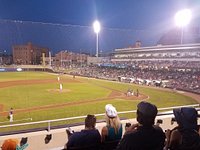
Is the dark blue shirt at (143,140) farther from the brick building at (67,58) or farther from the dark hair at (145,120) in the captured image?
the brick building at (67,58)

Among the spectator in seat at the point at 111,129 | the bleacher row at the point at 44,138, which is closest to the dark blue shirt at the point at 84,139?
the spectator in seat at the point at 111,129

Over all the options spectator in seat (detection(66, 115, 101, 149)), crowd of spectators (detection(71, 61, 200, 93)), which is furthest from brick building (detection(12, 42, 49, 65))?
spectator in seat (detection(66, 115, 101, 149))

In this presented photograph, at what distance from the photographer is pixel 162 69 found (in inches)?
1166

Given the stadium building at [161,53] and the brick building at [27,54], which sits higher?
the stadium building at [161,53]

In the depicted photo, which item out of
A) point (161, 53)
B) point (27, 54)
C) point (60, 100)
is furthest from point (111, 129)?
point (161, 53)

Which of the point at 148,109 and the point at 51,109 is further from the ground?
the point at 148,109

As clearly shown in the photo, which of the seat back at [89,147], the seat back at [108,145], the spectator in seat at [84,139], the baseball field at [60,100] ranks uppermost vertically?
the spectator in seat at [84,139]

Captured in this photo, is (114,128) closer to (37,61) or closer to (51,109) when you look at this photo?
(37,61)

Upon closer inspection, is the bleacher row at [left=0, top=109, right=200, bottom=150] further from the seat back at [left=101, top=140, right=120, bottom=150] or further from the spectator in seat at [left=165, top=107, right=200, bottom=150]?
the spectator in seat at [left=165, top=107, right=200, bottom=150]

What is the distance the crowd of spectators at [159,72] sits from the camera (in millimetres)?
24581

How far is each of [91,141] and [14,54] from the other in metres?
11.4

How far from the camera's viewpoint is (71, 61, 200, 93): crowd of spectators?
24.6 m

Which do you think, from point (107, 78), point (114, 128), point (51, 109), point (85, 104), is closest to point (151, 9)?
point (107, 78)

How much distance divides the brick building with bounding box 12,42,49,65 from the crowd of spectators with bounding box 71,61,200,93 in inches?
377
